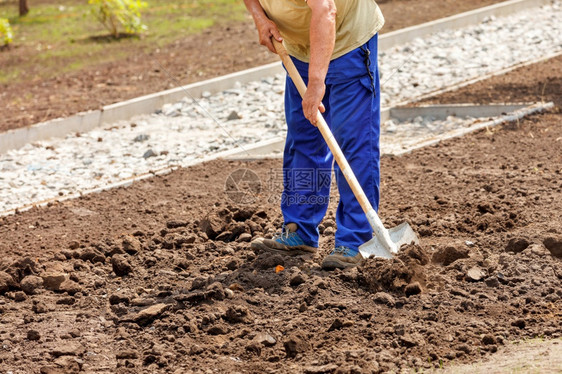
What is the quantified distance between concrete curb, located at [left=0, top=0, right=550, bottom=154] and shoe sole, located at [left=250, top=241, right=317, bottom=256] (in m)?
4.17

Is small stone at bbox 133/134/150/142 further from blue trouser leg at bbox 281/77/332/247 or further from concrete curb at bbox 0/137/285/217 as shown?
blue trouser leg at bbox 281/77/332/247

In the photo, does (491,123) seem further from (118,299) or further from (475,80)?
(118,299)

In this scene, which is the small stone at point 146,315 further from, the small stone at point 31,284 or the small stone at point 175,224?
the small stone at point 175,224

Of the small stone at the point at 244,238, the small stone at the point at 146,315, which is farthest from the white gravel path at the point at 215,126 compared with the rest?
the small stone at the point at 146,315

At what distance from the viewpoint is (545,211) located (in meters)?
5.24

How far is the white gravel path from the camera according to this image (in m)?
7.40

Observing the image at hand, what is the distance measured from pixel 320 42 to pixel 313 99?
1.12 ft

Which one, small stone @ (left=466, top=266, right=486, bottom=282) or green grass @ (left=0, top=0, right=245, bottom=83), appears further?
green grass @ (left=0, top=0, right=245, bottom=83)

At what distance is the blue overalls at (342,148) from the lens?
15.2 feet

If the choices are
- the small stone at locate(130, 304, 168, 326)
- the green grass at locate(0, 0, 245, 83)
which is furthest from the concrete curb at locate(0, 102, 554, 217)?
the green grass at locate(0, 0, 245, 83)

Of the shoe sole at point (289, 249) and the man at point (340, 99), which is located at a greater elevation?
the man at point (340, 99)

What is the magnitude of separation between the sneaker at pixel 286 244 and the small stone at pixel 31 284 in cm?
137

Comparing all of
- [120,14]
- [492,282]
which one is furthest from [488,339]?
[120,14]

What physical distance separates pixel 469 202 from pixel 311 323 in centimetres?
208
